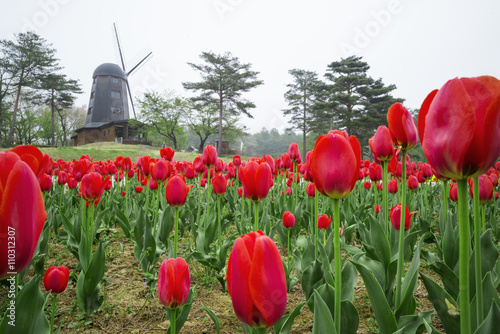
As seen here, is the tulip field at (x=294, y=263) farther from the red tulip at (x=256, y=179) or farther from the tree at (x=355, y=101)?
the tree at (x=355, y=101)

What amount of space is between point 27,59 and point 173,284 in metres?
38.8

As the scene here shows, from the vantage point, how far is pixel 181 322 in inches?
50.7

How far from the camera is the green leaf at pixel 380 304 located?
99cm

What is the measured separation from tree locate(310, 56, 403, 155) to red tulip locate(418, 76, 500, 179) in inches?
1151

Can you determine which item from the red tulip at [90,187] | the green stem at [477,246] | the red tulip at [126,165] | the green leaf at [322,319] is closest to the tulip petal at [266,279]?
the green leaf at [322,319]

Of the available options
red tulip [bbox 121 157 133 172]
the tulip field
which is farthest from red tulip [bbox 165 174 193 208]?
red tulip [bbox 121 157 133 172]

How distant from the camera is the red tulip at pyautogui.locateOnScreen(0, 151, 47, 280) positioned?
0.53 metres

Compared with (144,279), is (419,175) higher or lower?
higher

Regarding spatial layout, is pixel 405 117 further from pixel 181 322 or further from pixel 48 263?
pixel 48 263

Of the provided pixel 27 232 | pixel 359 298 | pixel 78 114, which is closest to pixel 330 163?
pixel 27 232

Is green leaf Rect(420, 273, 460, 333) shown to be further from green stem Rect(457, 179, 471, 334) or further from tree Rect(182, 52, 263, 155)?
tree Rect(182, 52, 263, 155)

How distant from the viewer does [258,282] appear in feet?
2.01

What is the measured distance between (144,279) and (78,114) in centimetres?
5404

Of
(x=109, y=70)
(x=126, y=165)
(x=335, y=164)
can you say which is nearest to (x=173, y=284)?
(x=335, y=164)
